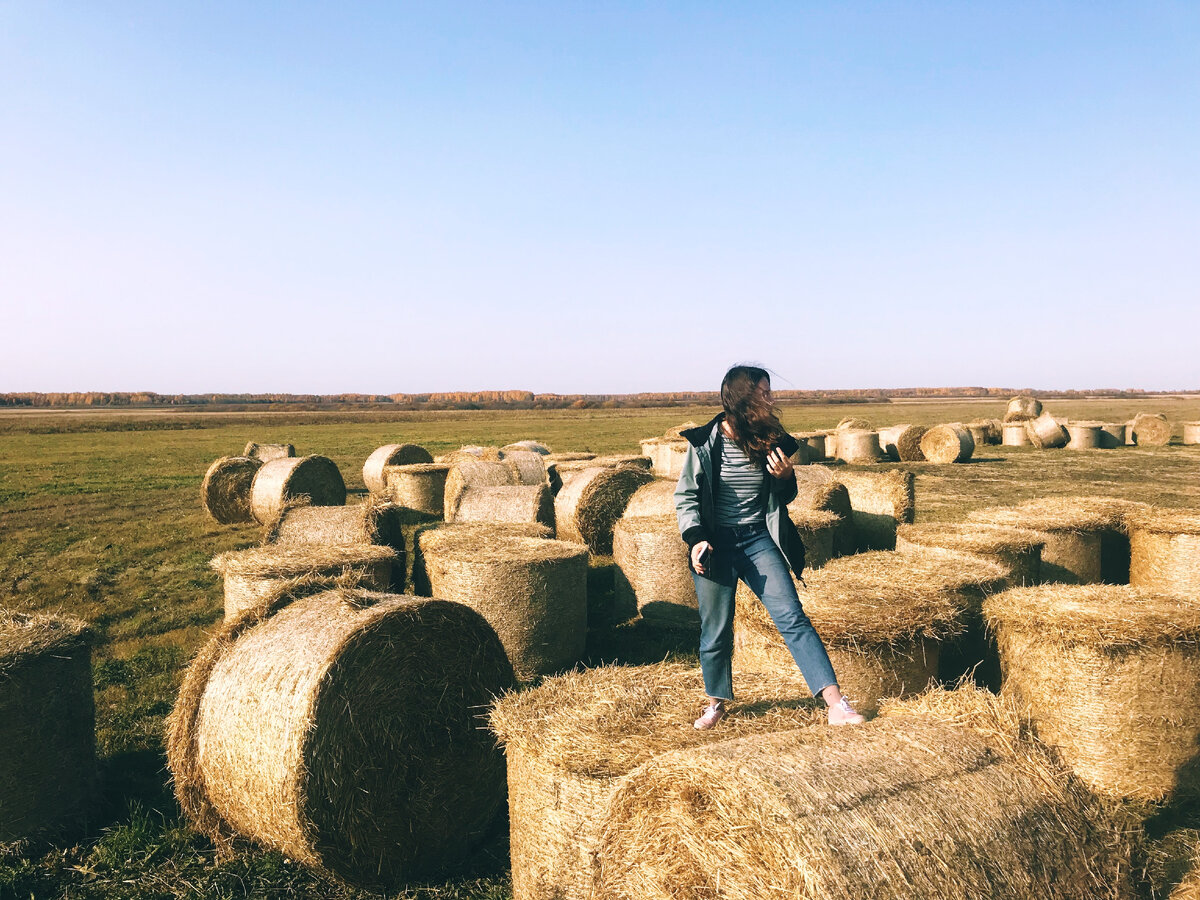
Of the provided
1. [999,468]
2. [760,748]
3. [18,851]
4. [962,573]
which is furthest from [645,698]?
[999,468]

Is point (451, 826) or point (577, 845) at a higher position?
point (577, 845)

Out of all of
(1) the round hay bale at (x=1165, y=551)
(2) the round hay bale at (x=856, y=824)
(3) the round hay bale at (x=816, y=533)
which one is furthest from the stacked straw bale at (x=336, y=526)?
(1) the round hay bale at (x=1165, y=551)

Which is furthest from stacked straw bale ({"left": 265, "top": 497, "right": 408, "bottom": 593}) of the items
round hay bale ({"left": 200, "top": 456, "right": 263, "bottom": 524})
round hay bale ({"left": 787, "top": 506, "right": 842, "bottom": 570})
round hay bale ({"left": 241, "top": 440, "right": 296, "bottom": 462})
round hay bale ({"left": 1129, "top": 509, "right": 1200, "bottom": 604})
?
round hay bale ({"left": 241, "top": 440, "right": 296, "bottom": 462})

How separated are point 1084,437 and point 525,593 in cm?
3259

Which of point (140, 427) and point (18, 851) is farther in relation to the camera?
point (140, 427)

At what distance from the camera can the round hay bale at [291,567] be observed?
6555 millimetres

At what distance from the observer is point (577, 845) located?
383 centimetres

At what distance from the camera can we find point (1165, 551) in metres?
7.33

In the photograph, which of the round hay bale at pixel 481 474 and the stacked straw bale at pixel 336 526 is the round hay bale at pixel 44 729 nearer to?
the stacked straw bale at pixel 336 526

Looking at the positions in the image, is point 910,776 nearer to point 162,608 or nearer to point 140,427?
point 162,608

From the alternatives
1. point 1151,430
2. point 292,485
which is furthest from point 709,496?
point 1151,430

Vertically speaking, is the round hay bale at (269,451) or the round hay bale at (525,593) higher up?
the round hay bale at (269,451)

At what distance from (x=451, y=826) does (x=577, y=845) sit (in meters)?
1.61

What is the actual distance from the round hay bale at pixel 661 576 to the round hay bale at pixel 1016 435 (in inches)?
1219
